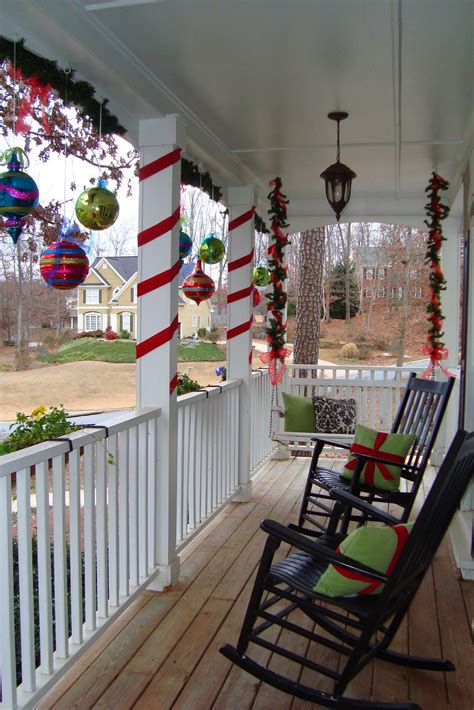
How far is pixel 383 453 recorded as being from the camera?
3.88 meters

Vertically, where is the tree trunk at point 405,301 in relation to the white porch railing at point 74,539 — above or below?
Result: above

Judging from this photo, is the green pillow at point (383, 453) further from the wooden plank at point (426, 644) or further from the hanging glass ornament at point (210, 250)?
the hanging glass ornament at point (210, 250)

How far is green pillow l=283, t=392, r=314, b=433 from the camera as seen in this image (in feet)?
18.9

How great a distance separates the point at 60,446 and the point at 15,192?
866 millimetres

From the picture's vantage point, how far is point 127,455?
287 centimetres

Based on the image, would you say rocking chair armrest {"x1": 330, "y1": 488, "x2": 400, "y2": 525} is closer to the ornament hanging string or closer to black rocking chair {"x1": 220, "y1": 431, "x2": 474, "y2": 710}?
black rocking chair {"x1": 220, "y1": 431, "x2": 474, "y2": 710}

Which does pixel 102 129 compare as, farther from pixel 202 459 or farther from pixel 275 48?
pixel 202 459

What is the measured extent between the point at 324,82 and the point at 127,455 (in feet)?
6.77

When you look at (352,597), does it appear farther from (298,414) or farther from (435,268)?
(435,268)

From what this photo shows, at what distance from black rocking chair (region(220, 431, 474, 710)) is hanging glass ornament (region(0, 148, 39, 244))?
1.37 meters

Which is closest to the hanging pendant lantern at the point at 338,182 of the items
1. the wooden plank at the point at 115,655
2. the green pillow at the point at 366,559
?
the green pillow at the point at 366,559

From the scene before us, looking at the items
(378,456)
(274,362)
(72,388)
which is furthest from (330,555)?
(274,362)

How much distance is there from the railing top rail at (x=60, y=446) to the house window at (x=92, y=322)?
173cm

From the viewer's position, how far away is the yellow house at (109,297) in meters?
4.15
